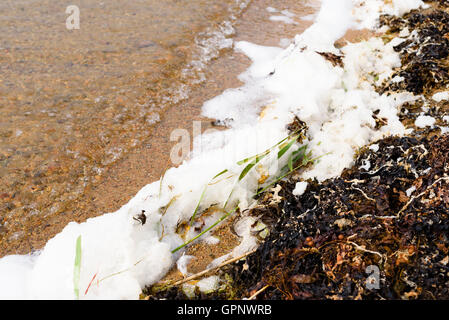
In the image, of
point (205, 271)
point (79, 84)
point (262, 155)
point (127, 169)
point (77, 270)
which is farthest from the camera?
point (79, 84)

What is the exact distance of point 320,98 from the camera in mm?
3125

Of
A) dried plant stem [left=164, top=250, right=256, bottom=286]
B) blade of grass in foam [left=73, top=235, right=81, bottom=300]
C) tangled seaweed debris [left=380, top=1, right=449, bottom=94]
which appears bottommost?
dried plant stem [left=164, top=250, right=256, bottom=286]

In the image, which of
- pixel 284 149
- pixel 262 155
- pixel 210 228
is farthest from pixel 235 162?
pixel 210 228

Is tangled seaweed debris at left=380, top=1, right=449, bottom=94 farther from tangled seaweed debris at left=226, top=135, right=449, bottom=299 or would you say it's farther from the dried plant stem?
the dried plant stem

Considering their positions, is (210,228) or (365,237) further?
(210,228)

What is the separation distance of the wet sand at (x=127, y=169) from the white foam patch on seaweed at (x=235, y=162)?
0.13 meters

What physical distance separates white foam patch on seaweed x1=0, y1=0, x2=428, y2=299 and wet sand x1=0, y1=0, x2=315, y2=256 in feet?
0.43

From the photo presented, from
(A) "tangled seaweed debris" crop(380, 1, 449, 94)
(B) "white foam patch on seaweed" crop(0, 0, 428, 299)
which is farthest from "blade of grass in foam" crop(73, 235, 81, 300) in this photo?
(A) "tangled seaweed debris" crop(380, 1, 449, 94)

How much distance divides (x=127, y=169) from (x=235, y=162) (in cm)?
82

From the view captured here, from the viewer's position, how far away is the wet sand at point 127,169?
2.22 m

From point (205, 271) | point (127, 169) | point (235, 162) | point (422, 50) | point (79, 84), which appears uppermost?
point (422, 50)

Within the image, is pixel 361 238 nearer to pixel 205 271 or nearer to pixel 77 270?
pixel 205 271

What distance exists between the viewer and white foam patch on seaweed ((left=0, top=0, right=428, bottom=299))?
1829mm

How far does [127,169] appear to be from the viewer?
264cm
